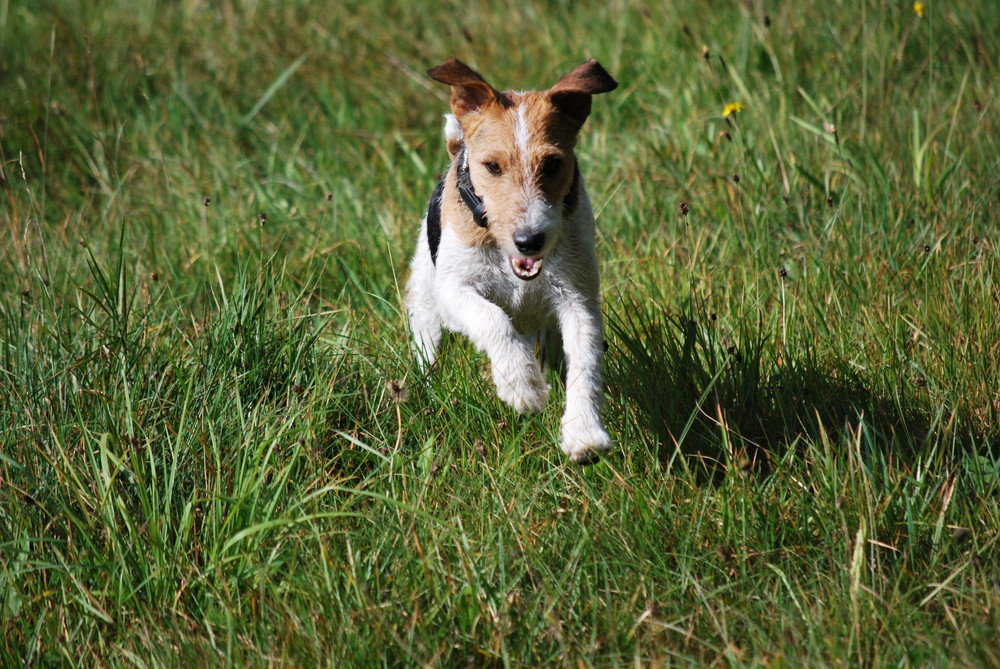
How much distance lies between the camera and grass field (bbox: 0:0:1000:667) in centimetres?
290

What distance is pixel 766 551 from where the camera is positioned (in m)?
3.10

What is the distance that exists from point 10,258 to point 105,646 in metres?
2.72

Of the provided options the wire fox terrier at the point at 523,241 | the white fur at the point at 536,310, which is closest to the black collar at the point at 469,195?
the wire fox terrier at the point at 523,241

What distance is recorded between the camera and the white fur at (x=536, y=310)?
348 centimetres

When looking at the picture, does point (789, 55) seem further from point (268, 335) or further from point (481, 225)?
point (268, 335)

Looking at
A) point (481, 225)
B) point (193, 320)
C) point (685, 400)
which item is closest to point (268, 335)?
point (193, 320)

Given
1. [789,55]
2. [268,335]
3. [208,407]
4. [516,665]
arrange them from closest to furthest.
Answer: [516,665] < [208,407] < [268,335] < [789,55]

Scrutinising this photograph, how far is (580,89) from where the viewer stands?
3740 millimetres

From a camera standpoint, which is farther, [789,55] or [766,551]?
[789,55]

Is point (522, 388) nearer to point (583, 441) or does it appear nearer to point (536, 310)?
point (583, 441)

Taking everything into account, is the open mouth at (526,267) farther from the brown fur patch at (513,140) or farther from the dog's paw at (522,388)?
the dog's paw at (522,388)

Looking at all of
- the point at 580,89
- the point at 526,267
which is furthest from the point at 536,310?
the point at 580,89

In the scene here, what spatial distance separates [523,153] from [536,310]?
0.78 m

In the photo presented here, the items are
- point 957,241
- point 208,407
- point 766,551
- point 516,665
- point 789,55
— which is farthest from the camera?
point 789,55
